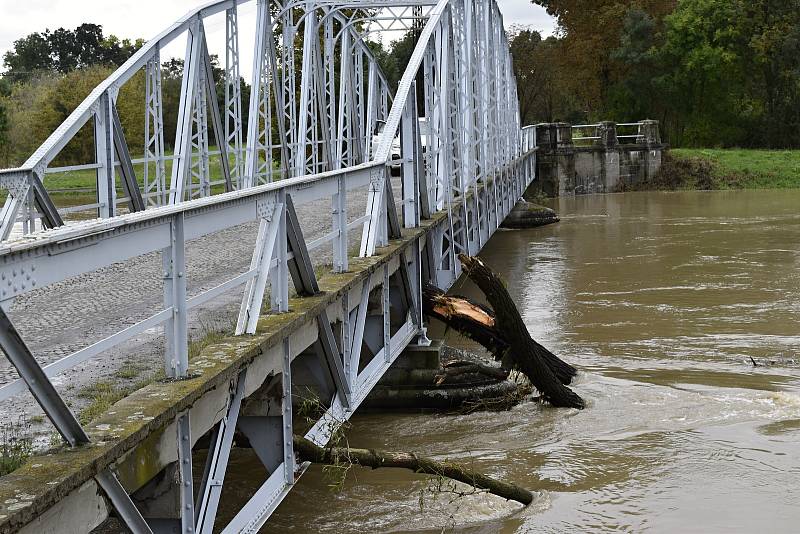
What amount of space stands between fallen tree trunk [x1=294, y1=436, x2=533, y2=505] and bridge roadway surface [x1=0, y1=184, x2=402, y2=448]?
96cm

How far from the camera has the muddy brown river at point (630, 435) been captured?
890cm

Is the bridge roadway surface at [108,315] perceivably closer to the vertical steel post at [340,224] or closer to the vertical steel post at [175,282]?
the vertical steel post at [175,282]

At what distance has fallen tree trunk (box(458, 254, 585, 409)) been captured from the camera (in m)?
11.8

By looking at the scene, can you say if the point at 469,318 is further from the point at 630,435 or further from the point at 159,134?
the point at 159,134

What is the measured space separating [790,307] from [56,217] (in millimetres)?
13031

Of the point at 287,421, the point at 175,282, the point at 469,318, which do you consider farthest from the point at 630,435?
the point at 175,282

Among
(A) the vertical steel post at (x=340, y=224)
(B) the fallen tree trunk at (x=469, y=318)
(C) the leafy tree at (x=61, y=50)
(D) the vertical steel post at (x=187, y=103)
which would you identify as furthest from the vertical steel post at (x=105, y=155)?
(C) the leafy tree at (x=61, y=50)

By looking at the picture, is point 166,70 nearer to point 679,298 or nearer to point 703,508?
point 679,298

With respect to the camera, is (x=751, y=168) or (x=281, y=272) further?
(x=751, y=168)

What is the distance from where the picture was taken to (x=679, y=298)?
20.5 m

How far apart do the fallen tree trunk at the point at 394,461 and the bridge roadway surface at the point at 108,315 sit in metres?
0.96

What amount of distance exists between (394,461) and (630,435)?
14.2 feet

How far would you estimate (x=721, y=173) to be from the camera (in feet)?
167

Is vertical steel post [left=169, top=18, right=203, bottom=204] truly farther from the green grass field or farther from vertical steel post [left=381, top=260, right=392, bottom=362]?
the green grass field
